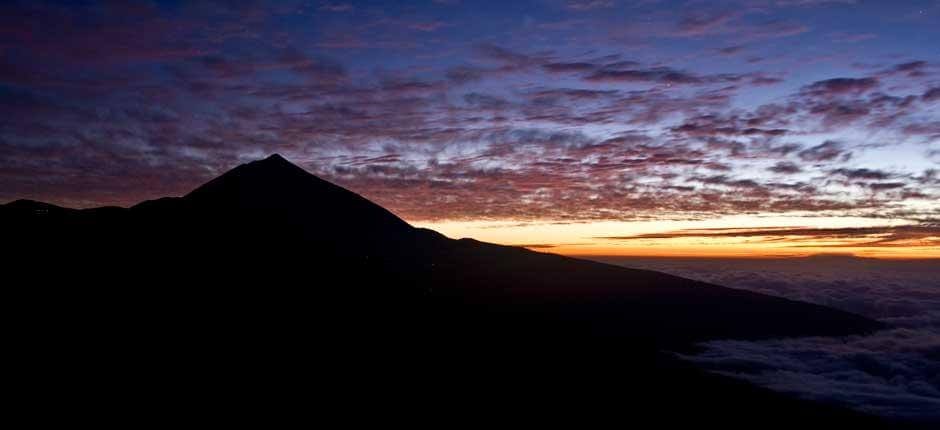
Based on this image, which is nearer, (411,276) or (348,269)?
(348,269)

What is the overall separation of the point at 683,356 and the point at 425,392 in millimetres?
63167

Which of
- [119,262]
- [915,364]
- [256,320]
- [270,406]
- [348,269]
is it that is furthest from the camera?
[915,364]

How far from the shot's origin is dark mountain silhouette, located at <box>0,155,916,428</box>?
48031 millimetres

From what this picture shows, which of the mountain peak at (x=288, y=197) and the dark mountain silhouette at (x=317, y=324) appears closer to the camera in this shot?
the dark mountain silhouette at (x=317, y=324)

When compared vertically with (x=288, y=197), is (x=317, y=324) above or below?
below

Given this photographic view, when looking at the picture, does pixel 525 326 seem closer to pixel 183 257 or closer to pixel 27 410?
pixel 183 257

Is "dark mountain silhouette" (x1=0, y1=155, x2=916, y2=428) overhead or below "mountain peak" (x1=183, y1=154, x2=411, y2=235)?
below

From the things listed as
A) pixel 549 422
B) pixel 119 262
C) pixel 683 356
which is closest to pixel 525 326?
pixel 683 356

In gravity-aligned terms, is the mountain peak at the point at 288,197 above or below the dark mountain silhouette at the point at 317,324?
above

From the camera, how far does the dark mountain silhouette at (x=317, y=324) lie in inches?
1891

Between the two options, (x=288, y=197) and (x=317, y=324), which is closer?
(x=317, y=324)

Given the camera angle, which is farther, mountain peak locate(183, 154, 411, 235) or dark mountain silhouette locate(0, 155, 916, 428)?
mountain peak locate(183, 154, 411, 235)

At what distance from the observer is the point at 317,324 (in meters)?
64.8

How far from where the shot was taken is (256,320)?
2432 inches
